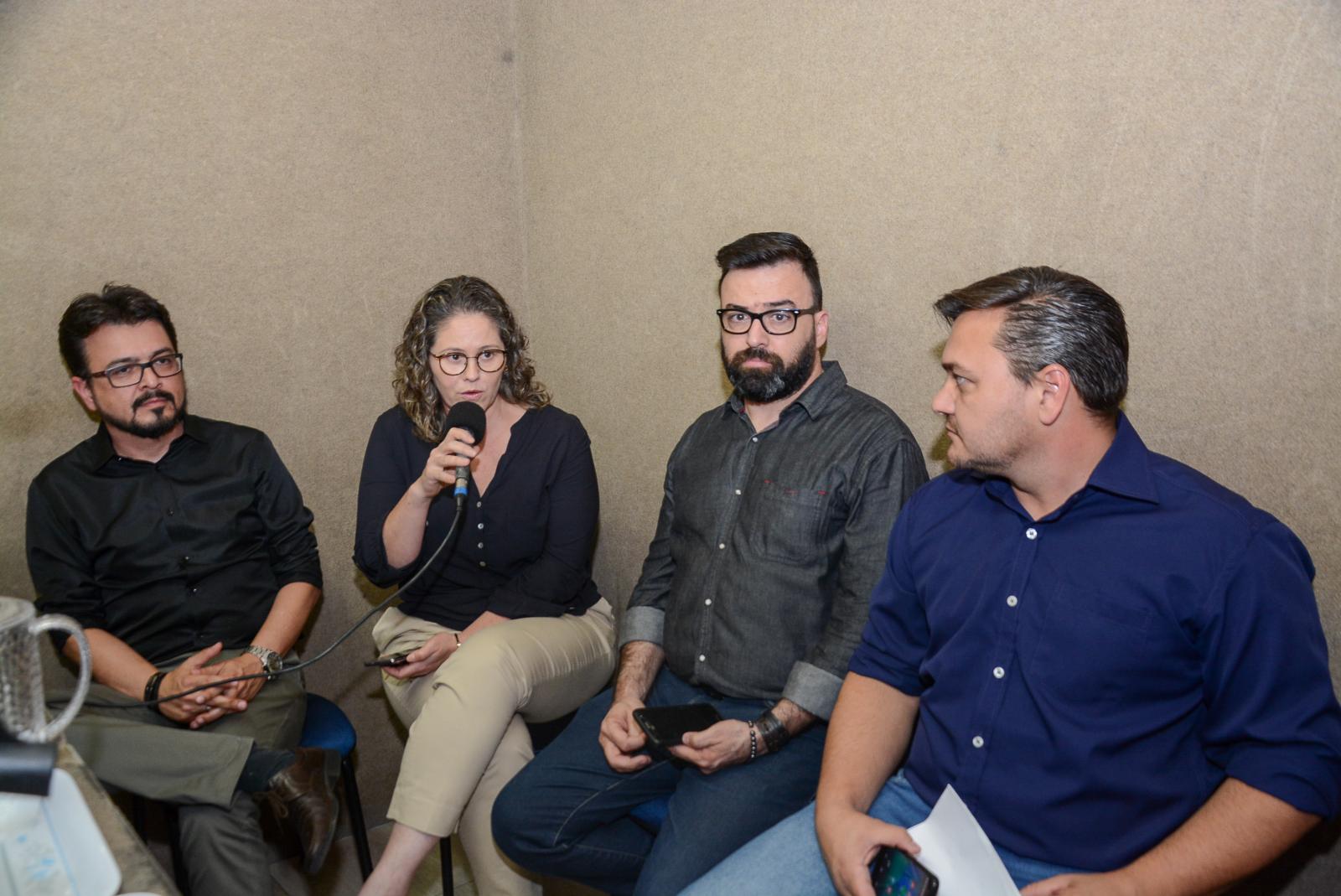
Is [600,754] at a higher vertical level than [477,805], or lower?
higher

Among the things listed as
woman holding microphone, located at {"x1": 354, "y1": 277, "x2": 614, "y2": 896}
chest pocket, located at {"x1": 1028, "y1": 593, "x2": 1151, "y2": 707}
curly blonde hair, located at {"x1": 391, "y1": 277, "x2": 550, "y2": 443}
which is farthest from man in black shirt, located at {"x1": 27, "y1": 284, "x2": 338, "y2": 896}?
chest pocket, located at {"x1": 1028, "y1": 593, "x2": 1151, "y2": 707}

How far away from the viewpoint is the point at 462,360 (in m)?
2.56

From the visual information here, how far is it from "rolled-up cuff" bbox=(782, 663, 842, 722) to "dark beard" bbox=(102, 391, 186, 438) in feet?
5.59

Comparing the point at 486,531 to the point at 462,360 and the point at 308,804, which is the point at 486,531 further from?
the point at 308,804

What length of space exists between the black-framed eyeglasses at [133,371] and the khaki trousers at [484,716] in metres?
0.96

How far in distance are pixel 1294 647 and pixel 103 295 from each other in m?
2.77

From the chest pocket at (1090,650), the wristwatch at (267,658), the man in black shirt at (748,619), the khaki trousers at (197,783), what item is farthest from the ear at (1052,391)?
the wristwatch at (267,658)

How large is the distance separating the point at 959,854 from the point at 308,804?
1440 millimetres

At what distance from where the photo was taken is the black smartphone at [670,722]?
1.91 metres

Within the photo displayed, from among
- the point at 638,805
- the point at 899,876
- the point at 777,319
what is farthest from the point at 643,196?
the point at 899,876

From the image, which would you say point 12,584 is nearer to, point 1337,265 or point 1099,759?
point 1099,759

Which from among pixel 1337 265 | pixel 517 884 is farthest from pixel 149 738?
pixel 1337 265

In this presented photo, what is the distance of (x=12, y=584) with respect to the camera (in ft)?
8.51

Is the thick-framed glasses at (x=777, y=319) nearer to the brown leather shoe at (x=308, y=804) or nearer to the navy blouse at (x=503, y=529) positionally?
the navy blouse at (x=503, y=529)
